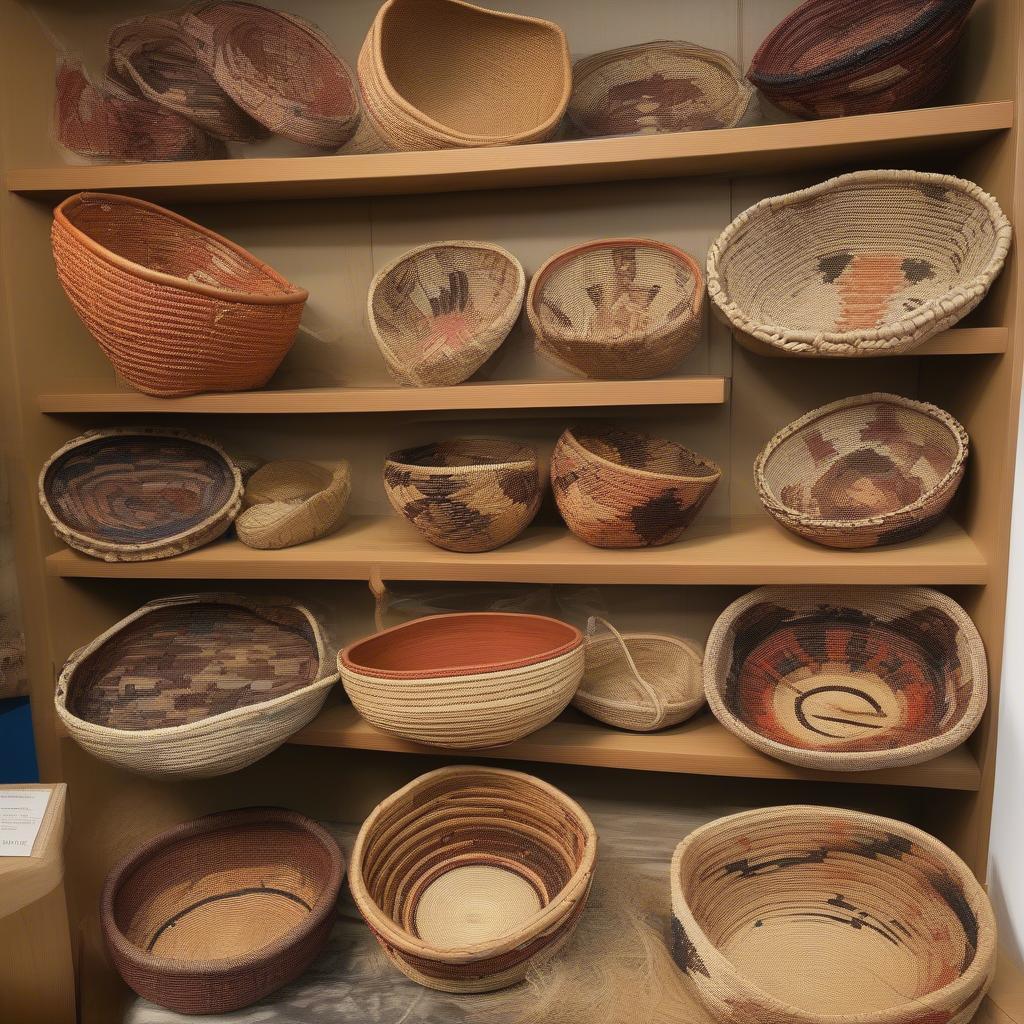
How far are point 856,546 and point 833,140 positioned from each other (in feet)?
2.28

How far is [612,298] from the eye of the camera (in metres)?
1.77

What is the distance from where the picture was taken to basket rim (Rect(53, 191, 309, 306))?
4.97ft

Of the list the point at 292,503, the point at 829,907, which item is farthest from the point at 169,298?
the point at 829,907

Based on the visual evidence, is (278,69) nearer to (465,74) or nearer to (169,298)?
(465,74)

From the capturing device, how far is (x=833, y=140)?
1.47 metres

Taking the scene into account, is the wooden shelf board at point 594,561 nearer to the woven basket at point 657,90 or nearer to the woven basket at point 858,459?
the woven basket at point 858,459

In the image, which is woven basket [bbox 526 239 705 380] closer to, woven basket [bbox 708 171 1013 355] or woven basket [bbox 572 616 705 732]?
woven basket [bbox 708 171 1013 355]

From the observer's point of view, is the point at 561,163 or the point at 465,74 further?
the point at 465,74

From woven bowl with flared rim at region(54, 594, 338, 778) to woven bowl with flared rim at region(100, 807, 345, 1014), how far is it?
0.69ft

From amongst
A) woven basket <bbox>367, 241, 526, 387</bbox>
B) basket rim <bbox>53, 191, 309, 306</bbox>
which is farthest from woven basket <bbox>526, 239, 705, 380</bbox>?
basket rim <bbox>53, 191, 309, 306</bbox>

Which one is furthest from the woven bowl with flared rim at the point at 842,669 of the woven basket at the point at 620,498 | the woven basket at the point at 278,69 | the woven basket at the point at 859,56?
the woven basket at the point at 278,69

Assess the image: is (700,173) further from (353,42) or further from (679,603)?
(679,603)

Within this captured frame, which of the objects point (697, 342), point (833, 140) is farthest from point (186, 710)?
point (833, 140)

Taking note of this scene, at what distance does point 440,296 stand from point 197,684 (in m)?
0.95
